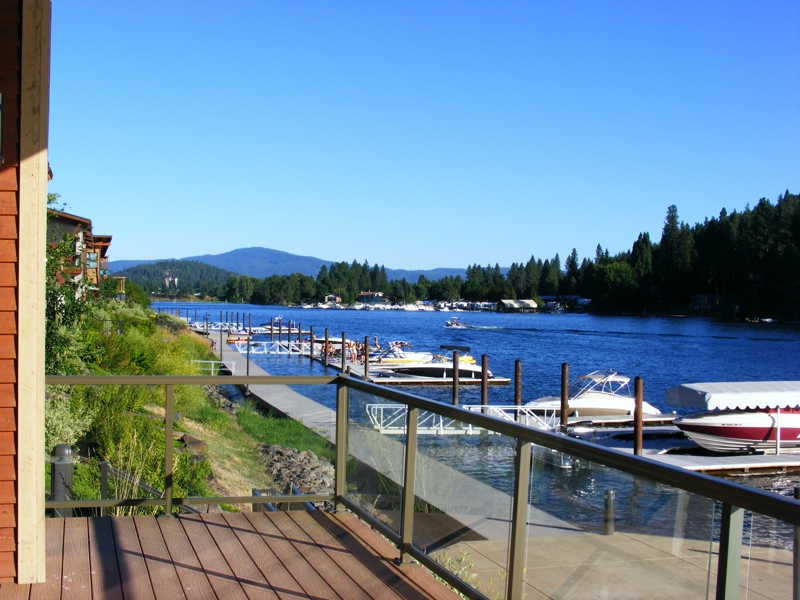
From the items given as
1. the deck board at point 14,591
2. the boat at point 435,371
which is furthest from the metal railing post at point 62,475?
the boat at point 435,371

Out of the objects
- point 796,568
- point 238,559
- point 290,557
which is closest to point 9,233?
point 238,559

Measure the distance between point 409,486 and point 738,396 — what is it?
56.1 ft

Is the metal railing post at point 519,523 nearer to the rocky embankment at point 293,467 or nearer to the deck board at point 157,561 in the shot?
the deck board at point 157,561

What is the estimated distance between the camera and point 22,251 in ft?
11.3

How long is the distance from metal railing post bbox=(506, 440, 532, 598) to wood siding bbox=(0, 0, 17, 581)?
2.34 meters

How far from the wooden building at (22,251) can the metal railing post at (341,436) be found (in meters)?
2.08

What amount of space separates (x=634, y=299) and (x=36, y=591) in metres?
124

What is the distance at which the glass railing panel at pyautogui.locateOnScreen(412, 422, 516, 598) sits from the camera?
10.7ft

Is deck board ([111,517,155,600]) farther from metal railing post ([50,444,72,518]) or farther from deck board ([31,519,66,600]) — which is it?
metal railing post ([50,444,72,518])

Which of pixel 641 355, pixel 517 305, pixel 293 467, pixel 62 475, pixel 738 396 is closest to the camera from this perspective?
pixel 62 475

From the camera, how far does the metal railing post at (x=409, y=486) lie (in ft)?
13.4

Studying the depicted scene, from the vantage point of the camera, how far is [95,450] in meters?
5.64

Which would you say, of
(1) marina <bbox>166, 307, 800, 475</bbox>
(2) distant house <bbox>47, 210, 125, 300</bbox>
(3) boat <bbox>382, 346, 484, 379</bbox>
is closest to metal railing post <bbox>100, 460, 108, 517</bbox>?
(1) marina <bbox>166, 307, 800, 475</bbox>

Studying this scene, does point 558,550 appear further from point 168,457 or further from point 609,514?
point 168,457
